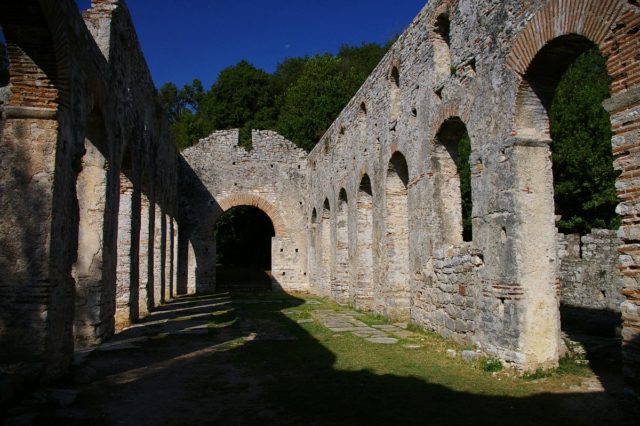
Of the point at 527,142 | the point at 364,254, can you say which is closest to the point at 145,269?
the point at 364,254

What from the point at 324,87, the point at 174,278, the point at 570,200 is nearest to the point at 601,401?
the point at 570,200

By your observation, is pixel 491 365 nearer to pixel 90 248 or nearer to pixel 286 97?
pixel 90 248

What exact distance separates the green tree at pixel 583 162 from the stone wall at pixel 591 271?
5438mm

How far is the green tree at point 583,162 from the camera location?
17391 millimetres

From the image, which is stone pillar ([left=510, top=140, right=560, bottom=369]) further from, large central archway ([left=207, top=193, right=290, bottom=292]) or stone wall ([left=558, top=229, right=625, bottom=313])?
large central archway ([left=207, top=193, right=290, bottom=292])

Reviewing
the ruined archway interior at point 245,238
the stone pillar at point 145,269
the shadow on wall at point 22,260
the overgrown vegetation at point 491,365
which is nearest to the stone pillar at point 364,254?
the stone pillar at point 145,269

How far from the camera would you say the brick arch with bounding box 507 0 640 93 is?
479 centimetres

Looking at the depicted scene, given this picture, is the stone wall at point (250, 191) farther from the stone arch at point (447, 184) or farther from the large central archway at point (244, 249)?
the stone arch at point (447, 184)

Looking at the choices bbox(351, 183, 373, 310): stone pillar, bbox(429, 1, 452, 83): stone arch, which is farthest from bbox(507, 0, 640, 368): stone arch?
bbox(351, 183, 373, 310): stone pillar

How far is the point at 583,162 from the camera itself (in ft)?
57.7

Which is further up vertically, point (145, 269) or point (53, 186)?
point (53, 186)

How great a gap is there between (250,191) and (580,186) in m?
12.4

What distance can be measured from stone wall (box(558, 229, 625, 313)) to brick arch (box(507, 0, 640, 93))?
7.05m

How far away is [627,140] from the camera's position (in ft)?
15.5
